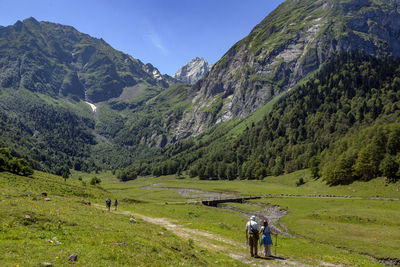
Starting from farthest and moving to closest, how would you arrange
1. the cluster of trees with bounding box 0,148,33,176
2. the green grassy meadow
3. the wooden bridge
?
1. the wooden bridge
2. the cluster of trees with bounding box 0,148,33,176
3. the green grassy meadow

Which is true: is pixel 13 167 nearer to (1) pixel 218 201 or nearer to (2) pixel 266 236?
(1) pixel 218 201

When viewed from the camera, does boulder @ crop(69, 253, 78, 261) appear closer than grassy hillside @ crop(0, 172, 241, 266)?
No

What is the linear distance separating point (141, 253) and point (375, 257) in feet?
116

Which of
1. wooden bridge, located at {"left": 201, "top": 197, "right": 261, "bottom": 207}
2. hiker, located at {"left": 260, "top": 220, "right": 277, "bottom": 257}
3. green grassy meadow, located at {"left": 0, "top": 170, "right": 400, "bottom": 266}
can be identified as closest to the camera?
green grassy meadow, located at {"left": 0, "top": 170, "right": 400, "bottom": 266}

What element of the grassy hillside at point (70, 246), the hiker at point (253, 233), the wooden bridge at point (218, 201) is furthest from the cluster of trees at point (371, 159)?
the grassy hillside at point (70, 246)

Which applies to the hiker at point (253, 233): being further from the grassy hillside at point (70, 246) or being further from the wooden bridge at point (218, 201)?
the wooden bridge at point (218, 201)

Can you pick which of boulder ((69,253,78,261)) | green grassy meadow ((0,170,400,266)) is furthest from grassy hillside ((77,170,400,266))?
boulder ((69,253,78,261))

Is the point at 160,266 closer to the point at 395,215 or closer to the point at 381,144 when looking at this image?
the point at 395,215

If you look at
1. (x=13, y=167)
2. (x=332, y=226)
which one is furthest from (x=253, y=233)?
(x=13, y=167)

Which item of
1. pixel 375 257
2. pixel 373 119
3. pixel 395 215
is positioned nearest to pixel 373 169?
pixel 395 215

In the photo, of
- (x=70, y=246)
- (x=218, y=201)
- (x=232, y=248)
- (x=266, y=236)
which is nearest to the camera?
(x=70, y=246)

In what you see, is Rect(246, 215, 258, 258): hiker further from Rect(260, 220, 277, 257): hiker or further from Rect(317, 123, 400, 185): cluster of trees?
Rect(317, 123, 400, 185): cluster of trees

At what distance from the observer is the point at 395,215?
176ft

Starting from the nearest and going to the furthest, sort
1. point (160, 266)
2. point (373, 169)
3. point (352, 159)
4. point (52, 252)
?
point (52, 252)
point (160, 266)
point (373, 169)
point (352, 159)
